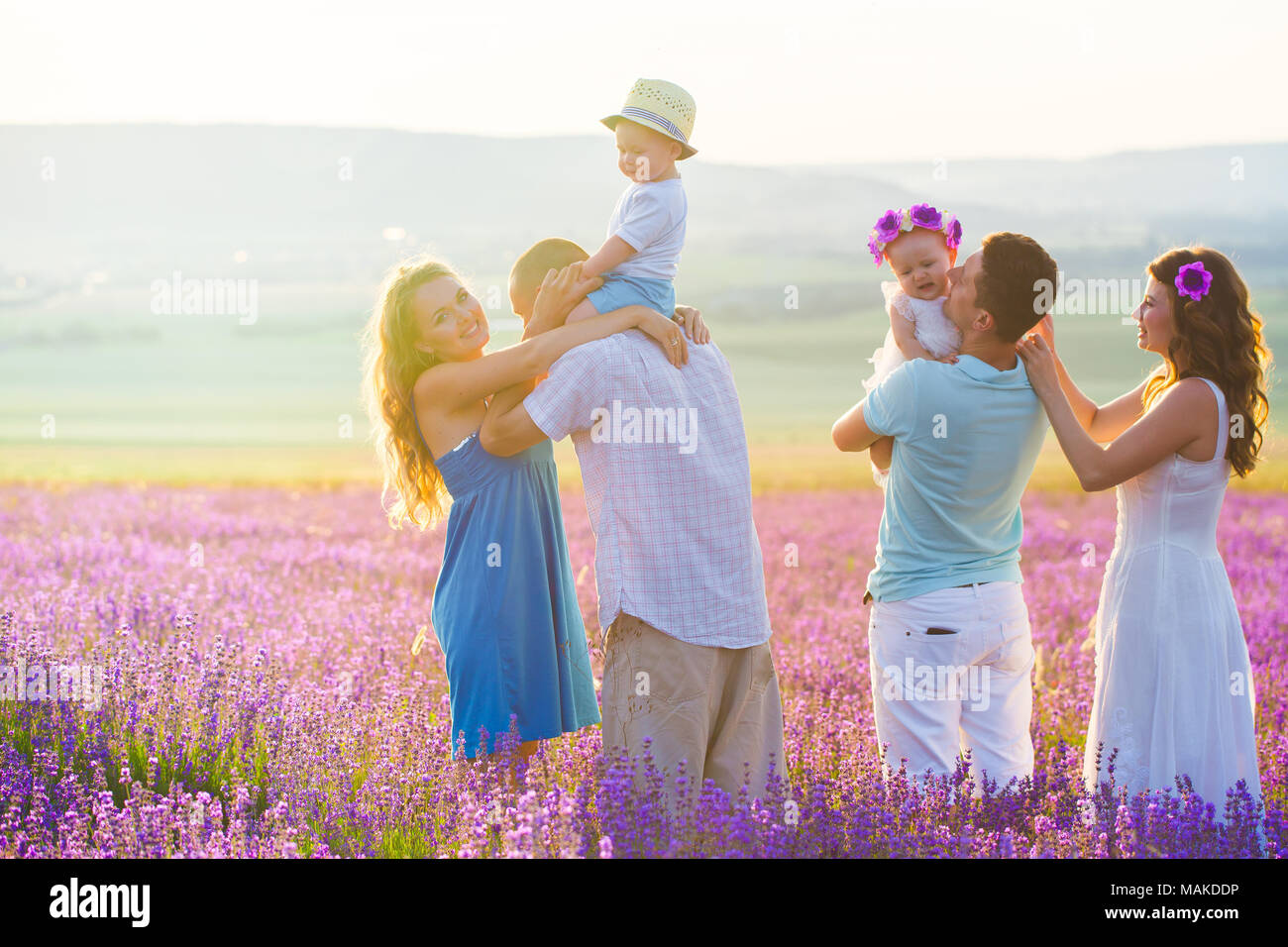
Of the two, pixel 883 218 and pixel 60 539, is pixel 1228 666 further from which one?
pixel 60 539

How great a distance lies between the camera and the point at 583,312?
3.58 meters

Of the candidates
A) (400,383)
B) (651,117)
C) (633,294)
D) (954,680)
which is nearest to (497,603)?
(400,383)

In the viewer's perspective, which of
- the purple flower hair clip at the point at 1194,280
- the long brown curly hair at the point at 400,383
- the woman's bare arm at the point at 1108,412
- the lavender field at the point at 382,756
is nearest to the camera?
the lavender field at the point at 382,756

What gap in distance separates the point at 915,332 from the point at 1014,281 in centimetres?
39

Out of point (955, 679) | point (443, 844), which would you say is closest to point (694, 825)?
point (443, 844)

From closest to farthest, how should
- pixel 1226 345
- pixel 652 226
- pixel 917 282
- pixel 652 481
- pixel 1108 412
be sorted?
1. pixel 652 481
2. pixel 652 226
3. pixel 1226 345
4. pixel 917 282
5. pixel 1108 412

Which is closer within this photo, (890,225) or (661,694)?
(661,694)

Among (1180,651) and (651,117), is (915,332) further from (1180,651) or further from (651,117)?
(1180,651)

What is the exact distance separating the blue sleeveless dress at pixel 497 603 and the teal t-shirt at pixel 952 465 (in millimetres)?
1169

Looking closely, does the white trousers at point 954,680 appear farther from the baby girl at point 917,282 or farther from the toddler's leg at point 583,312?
the toddler's leg at point 583,312

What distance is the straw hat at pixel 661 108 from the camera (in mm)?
3721

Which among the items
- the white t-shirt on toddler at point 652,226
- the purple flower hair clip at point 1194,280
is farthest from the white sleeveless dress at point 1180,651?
the white t-shirt on toddler at point 652,226

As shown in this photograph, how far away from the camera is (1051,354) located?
12.5 feet

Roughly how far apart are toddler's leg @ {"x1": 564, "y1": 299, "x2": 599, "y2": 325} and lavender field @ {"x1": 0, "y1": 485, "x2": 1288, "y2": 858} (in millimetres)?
1337
